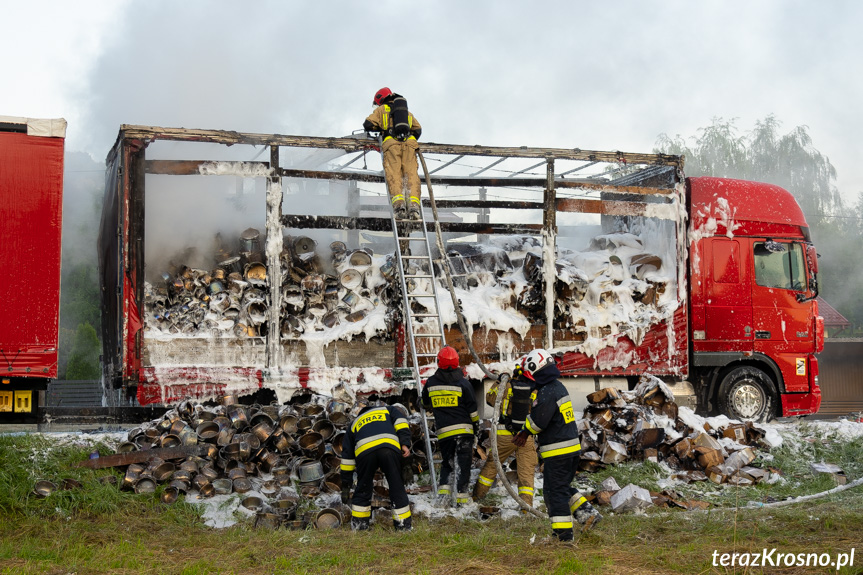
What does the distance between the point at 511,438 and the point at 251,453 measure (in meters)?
2.62

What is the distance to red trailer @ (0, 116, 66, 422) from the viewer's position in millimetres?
6949

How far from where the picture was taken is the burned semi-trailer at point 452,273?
332 inches

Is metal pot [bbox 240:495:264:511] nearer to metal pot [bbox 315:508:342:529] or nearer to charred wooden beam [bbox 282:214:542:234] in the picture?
metal pot [bbox 315:508:342:529]

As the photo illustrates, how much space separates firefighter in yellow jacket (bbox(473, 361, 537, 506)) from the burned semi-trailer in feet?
5.82

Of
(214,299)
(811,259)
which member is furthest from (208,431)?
(811,259)

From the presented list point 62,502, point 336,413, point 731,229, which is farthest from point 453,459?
point 731,229

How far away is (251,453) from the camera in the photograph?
306 inches

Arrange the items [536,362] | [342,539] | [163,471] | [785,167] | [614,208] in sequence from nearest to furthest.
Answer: [342,539] → [536,362] → [163,471] → [614,208] → [785,167]

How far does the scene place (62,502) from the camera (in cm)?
677

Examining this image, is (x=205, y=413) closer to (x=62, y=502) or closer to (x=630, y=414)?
(x=62, y=502)

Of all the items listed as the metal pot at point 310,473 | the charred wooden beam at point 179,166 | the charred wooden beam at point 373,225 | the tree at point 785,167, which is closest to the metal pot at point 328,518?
the metal pot at point 310,473

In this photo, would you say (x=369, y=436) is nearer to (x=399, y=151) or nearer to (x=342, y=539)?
(x=342, y=539)

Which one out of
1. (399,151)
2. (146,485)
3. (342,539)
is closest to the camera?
(342,539)

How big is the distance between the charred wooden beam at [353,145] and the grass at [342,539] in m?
3.40
